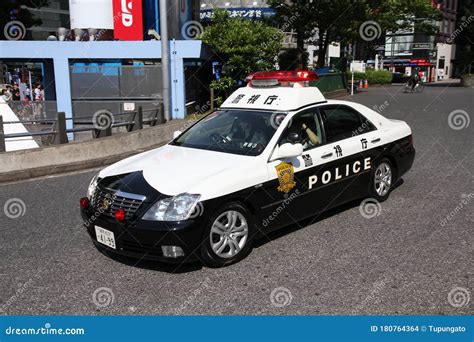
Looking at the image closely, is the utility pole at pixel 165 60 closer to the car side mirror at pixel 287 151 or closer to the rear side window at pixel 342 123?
the rear side window at pixel 342 123

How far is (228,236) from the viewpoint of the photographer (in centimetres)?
463

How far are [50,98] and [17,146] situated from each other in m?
9.73

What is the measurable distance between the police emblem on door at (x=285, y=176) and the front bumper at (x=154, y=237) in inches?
44.2

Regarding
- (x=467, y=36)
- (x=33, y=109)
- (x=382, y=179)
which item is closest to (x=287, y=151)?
(x=382, y=179)

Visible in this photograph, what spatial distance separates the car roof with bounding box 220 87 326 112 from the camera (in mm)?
5574

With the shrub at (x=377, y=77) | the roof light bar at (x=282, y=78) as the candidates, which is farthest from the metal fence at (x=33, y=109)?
the shrub at (x=377, y=77)

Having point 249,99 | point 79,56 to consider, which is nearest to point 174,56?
point 79,56

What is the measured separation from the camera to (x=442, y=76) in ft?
252

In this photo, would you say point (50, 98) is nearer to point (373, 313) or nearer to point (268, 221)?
point (268, 221)

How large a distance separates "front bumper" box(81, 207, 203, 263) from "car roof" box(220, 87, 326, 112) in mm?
1959

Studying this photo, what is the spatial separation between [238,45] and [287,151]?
50.9 feet

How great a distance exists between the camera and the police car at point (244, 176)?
433 cm

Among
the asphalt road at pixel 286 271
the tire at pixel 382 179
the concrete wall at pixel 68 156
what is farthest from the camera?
the concrete wall at pixel 68 156

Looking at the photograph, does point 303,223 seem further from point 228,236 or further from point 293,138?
point 228,236
